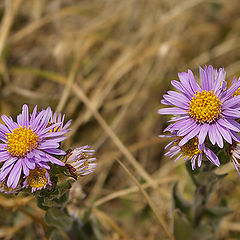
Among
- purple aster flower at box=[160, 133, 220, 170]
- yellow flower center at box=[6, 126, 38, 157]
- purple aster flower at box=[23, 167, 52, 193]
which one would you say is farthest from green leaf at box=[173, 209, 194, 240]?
yellow flower center at box=[6, 126, 38, 157]

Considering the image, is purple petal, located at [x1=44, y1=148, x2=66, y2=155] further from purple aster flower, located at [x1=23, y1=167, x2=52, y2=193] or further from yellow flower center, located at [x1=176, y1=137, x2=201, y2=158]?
yellow flower center, located at [x1=176, y1=137, x2=201, y2=158]

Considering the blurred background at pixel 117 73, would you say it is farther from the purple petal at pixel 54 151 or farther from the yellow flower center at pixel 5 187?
the purple petal at pixel 54 151

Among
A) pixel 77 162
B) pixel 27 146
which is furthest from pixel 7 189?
pixel 77 162

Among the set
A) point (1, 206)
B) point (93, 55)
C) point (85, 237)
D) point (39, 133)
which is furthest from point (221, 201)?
point (93, 55)

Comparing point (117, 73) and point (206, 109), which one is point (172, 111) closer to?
point (206, 109)

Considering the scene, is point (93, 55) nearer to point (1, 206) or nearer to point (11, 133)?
point (1, 206)

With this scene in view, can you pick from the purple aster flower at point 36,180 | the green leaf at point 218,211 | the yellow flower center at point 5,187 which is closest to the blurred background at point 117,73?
the green leaf at point 218,211
